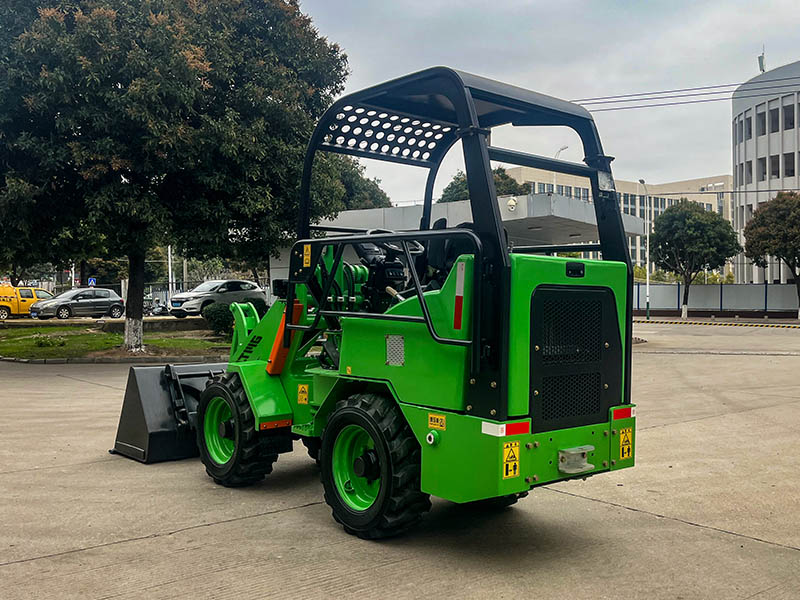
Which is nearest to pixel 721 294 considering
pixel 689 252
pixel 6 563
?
pixel 689 252

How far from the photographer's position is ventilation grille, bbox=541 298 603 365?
15.7 ft

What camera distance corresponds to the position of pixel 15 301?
3619 cm

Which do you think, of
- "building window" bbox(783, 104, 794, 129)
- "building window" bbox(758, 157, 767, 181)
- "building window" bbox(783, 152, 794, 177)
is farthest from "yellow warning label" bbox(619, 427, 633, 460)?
"building window" bbox(758, 157, 767, 181)

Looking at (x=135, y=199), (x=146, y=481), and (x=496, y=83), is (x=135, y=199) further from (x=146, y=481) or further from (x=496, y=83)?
(x=496, y=83)

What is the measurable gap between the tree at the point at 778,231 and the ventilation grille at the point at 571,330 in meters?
41.7

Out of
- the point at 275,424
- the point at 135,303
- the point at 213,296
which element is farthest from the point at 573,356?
the point at 213,296

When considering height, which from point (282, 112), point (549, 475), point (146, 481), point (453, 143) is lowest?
point (146, 481)

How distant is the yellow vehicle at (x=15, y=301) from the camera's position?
35.9 meters

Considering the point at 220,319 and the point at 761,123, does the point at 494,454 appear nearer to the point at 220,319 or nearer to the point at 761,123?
the point at 220,319

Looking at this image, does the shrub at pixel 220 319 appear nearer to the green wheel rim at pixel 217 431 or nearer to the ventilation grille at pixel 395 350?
the green wheel rim at pixel 217 431

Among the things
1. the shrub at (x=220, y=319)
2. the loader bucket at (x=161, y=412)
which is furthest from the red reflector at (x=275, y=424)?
the shrub at (x=220, y=319)

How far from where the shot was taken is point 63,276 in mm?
71312

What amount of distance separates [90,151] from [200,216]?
8.54 feet

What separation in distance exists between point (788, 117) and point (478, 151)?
56.7m
